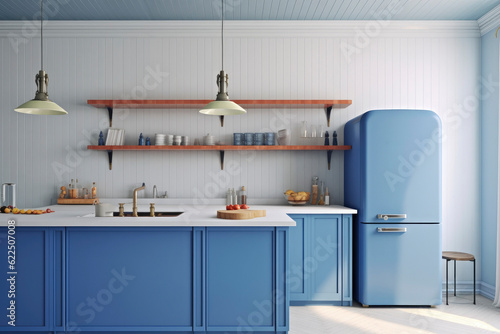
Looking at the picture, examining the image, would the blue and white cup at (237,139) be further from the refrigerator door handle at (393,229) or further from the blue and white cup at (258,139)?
the refrigerator door handle at (393,229)

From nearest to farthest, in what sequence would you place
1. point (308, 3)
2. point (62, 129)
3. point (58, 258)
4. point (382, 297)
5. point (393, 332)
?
point (58, 258), point (393, 332), point (382, 297), point (308, 3), point (62, 129)

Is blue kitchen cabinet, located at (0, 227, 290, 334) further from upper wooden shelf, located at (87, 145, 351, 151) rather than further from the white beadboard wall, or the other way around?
the white beadboard wall

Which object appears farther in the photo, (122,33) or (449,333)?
(122,33)

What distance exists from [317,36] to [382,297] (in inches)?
118

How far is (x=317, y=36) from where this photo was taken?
447cm

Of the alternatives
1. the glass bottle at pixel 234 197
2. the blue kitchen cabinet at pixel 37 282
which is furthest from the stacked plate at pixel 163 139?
the blue kitchen cabinet at pixel 37 282

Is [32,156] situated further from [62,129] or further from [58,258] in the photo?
[58,258]

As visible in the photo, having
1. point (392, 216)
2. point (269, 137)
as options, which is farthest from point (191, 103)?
point (392, 216)

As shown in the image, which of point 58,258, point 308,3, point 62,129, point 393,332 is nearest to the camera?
point 58,258

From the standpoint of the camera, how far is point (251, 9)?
13.5 feet

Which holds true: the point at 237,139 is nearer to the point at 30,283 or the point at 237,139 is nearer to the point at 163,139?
the point at 163,139

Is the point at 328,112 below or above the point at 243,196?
above

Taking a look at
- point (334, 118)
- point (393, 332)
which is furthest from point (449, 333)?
point (334, 118)

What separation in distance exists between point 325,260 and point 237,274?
49.8 inches
